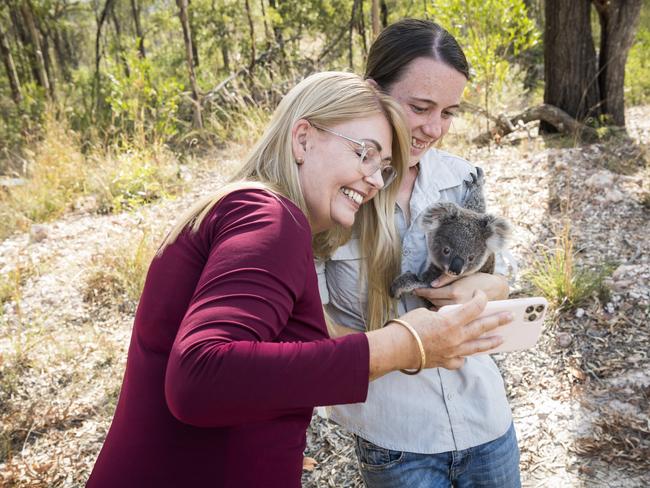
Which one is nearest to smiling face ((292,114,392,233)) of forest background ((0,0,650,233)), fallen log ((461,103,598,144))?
forest background ((0,0,650,233))

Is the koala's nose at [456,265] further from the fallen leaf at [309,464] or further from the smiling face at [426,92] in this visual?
the fallen leaf at [309,464]

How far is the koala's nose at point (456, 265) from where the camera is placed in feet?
5.59

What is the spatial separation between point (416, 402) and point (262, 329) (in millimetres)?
803

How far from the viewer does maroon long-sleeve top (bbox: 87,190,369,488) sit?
767 mm

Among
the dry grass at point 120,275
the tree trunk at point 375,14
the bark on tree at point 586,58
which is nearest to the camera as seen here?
the dry grass at point 120,275

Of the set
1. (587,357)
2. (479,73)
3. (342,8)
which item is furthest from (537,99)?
(587,357)

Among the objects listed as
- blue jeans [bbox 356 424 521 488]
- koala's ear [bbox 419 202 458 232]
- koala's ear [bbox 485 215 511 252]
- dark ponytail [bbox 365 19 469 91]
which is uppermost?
dark ponytail [bbox 365 19 469 91]

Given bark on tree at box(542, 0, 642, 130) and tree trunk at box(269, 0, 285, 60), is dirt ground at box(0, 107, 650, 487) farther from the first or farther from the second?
tree trunk at box(269, 0, 285, 60)

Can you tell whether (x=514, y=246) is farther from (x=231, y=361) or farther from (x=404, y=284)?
(x=231, y=361)

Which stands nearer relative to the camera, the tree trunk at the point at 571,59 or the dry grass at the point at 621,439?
the dry grass at the point at 621,439

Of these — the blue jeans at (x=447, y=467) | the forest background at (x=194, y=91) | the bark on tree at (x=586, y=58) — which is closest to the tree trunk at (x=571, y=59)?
the bark on tree at (x=586, y=58)

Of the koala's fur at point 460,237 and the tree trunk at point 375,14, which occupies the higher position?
the tree trunk at point 375,14

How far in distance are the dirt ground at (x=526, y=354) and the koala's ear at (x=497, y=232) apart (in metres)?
1.24

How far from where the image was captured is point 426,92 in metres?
1.57
